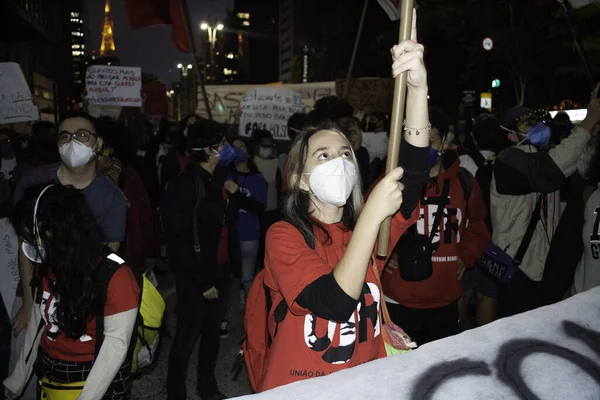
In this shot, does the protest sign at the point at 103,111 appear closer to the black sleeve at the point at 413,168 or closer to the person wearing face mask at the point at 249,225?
the person wearing face mask at the point at 249,225

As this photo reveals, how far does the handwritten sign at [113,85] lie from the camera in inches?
367

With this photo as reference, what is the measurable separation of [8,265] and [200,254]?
4.37 feet

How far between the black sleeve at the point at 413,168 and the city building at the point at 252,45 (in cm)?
7305

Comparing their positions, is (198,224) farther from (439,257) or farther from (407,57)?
(407,57)

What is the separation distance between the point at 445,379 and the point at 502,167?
2953 millimetres

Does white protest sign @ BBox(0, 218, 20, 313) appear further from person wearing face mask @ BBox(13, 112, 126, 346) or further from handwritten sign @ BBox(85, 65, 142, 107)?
handwritten sign @ BBox(85, 65, 142, 107)

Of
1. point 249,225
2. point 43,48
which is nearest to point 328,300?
point 249,225

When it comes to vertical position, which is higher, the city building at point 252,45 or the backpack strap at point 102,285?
the city building at point 252,45

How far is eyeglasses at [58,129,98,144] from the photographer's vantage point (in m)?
3.74

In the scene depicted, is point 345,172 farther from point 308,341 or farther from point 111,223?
point 111,223

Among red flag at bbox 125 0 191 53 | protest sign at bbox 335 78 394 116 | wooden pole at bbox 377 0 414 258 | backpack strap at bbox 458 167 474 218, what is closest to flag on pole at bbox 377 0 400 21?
backpack strap at bbox 458 167 474 218

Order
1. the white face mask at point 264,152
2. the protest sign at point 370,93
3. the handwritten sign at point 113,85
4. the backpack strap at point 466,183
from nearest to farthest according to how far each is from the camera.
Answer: the backpack strap at point 466,183 → the white face mask at point 264,152 → the handwritten sign at point 113,85 → the protest sign at point 370,93

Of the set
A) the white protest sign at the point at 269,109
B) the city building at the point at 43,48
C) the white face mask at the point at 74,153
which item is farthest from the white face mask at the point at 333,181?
the city building at the point at 43,48

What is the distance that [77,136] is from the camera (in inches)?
148
